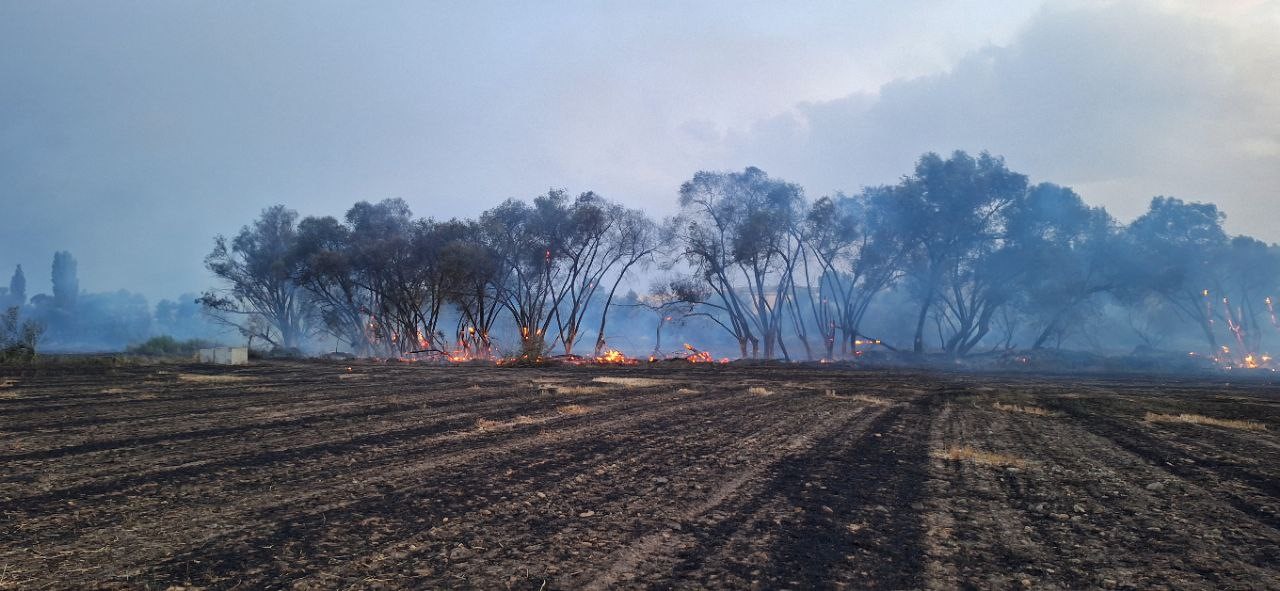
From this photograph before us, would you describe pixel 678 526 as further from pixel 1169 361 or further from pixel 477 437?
pixel 1169 361

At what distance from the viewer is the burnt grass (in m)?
3.43

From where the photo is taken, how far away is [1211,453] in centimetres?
751

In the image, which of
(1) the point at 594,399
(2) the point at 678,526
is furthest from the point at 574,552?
(1) the point at 594,399

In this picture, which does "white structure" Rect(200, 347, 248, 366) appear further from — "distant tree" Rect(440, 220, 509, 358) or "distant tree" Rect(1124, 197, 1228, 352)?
"distant tree" Rect(1124, 197, 1228, 352)

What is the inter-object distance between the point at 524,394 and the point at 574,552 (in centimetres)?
1135

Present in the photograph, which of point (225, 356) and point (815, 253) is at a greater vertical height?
point (815, 253)

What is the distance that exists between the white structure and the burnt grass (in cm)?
2625

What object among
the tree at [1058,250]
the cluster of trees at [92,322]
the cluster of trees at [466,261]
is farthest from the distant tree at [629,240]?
the cluster of trees at [92,322]

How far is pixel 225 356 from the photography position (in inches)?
1282

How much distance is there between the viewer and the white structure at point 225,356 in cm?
3253

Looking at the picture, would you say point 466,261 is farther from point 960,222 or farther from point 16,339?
point 960,222

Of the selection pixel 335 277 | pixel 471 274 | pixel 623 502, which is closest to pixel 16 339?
pixel 335 277

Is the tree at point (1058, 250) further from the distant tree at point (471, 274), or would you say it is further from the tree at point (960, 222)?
the distant tree at point (471, 274)

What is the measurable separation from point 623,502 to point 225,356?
119ft
